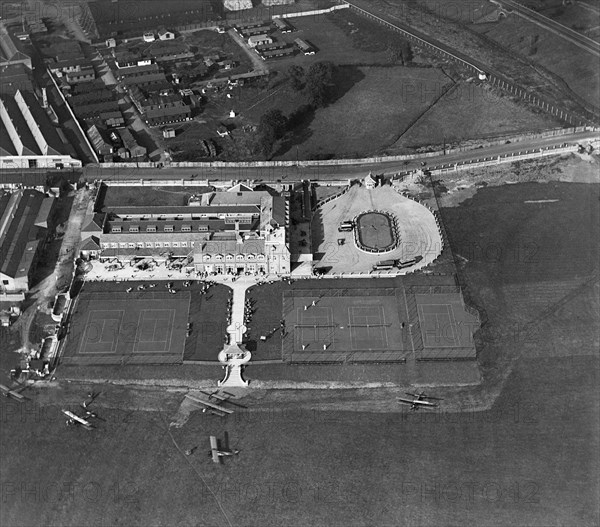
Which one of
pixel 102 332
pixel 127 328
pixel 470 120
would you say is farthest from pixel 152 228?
pixel 470 120

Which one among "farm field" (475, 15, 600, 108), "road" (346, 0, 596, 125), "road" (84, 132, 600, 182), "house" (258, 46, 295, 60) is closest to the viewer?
"road" (84, 132, 600, 182)

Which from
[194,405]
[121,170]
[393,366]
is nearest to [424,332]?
[393,366]

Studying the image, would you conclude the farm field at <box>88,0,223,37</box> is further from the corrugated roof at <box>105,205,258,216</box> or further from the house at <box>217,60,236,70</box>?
the corrugated roof at <box>105,205,258,216</box>

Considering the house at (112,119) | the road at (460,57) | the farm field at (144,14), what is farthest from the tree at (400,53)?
the house at (112,119)

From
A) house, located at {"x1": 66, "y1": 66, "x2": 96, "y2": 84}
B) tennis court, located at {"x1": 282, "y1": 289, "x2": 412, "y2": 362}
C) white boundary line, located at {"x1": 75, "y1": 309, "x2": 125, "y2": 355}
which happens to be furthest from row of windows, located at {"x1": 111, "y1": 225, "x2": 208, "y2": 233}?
house, located at {"x1": 66, "y1": 66, "x2": 96, "y2": 84}

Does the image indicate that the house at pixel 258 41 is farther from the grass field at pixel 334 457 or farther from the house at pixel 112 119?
the grass field at pixel 334 457

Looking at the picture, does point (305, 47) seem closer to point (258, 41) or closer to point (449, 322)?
point (258, 41)

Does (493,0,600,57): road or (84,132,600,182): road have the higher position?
(493,0,600,57): road

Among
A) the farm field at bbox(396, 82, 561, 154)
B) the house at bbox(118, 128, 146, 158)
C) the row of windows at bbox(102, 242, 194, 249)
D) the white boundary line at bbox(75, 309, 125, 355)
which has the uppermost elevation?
the farm field at bbox(396, 82, 561, 154)
